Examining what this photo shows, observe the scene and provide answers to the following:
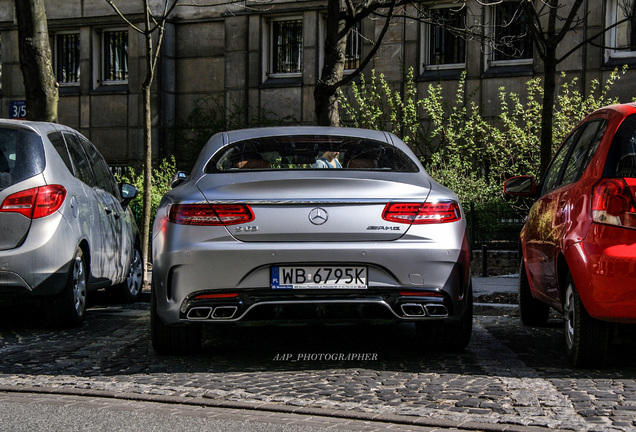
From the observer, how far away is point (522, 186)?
27.0 ft

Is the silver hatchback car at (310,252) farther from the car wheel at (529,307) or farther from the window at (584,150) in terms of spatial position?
the car wheel at (529,307)

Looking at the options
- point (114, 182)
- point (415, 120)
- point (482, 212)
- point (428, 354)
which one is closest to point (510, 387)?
point (428, 354)

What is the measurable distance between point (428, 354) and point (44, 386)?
251 cm

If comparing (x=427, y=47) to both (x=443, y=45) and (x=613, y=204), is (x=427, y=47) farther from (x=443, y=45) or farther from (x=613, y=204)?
(x=613, y=204)

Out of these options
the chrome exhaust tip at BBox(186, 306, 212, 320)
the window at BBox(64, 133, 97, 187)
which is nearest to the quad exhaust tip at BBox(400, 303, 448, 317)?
the chrome exhaust tip at BBox(186, 306, 212, 320)

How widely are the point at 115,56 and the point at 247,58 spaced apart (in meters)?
3.71

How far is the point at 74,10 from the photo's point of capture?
83.3ft

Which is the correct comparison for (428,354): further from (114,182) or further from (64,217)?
(114,182)

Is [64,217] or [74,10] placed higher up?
[74,10]

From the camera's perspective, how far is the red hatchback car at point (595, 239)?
19.5ft

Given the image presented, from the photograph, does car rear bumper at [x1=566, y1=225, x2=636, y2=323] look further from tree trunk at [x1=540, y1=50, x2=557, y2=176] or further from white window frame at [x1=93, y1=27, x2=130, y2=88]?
white window frame at [x1=93, y1=27, x2=130, y2=88]

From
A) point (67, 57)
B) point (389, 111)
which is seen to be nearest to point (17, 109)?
point (389, 111)

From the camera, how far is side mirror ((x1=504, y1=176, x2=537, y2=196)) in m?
8.20

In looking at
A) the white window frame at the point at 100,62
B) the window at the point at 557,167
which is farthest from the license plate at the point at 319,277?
the white window frame at the point at 100,62
